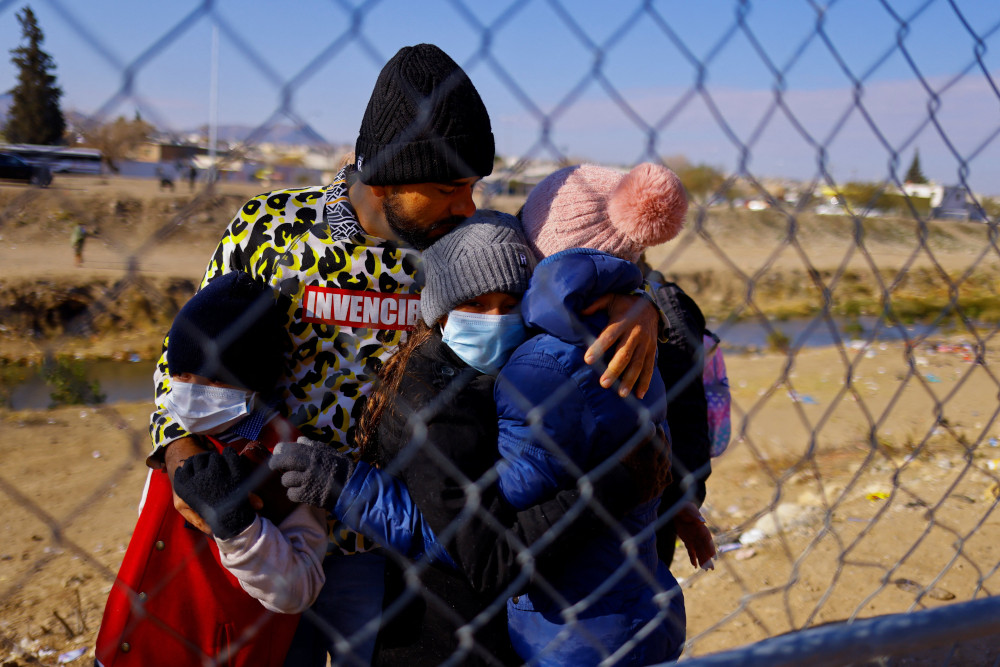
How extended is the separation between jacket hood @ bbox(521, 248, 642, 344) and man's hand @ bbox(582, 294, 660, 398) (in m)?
0.02

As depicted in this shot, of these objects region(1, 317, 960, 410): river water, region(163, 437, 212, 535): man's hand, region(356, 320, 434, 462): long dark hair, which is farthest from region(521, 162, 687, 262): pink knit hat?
region(1, 317, 960, 410): river water

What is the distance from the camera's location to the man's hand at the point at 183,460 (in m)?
1.29

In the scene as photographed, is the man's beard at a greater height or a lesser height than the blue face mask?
greater

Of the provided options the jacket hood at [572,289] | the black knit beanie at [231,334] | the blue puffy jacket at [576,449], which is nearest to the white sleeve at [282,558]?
the black knit beanie at [231,334]

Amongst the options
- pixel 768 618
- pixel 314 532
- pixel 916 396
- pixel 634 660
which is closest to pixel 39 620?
pixel 314 532

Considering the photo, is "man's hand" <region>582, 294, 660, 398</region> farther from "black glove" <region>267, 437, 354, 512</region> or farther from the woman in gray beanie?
"black glove" <region>267, 437, 354, 512</region>

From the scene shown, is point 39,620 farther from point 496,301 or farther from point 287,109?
point 287,109

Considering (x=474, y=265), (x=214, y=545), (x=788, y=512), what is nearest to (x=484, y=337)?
(x=474, y=265)

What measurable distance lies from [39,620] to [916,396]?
20.6 ft

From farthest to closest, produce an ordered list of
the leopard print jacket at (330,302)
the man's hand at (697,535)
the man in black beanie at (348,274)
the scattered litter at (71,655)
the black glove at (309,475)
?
the scattered litter at (71,655) → the man's hand at (697,535) → the leopard print jacket at (330,302) → the man in black beanie at (348,274) → the black glove at (309,475)

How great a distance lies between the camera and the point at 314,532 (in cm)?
138

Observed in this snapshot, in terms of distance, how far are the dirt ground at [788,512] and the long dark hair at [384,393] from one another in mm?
382

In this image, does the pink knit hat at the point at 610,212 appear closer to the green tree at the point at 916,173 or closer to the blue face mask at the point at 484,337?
the blue face mask at the point at 484,337

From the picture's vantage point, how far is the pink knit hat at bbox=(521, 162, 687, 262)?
4.14 ft
